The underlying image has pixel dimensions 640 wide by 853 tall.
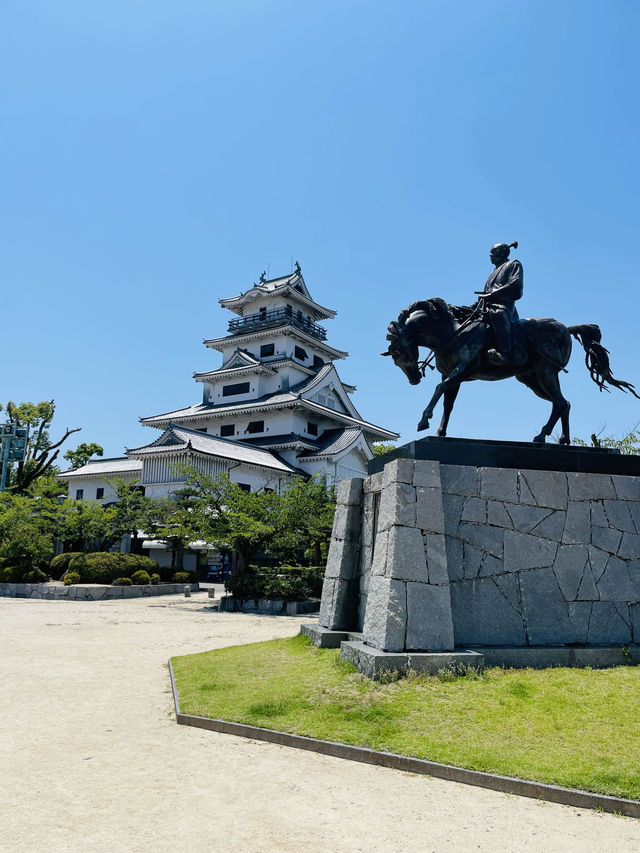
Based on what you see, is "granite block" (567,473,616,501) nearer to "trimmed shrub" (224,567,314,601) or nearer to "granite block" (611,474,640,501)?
"granite block" (611,474,640,501)

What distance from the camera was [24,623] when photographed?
15156mm

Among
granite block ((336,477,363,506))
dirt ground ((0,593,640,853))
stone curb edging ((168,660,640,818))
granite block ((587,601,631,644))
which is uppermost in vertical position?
granite block ((336,477,363,506))

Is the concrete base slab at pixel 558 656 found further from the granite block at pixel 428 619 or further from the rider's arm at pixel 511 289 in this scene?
the rider's arm at pixel 511 289

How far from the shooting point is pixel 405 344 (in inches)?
389

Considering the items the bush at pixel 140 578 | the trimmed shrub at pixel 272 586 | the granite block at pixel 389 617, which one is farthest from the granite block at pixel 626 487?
the bush at pixel 140 578

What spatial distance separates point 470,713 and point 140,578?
2124 cm

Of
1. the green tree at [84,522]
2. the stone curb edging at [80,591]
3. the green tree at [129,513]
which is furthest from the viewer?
the green tree at [129,513]

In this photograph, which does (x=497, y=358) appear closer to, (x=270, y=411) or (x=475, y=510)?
(x=475, y=510)

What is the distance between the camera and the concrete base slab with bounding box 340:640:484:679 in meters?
7.04

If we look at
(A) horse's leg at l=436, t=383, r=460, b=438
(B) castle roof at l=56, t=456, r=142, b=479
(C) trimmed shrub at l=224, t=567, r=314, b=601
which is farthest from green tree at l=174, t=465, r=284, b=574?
(B) castle roof at l=56, t=456, r=142, b=479

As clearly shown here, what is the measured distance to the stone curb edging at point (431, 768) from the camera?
4.46 metres

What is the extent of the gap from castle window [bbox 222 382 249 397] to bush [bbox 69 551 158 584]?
65.2 ft

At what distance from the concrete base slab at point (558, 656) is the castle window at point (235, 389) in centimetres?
3724

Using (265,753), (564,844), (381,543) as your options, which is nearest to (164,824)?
(265,753)
